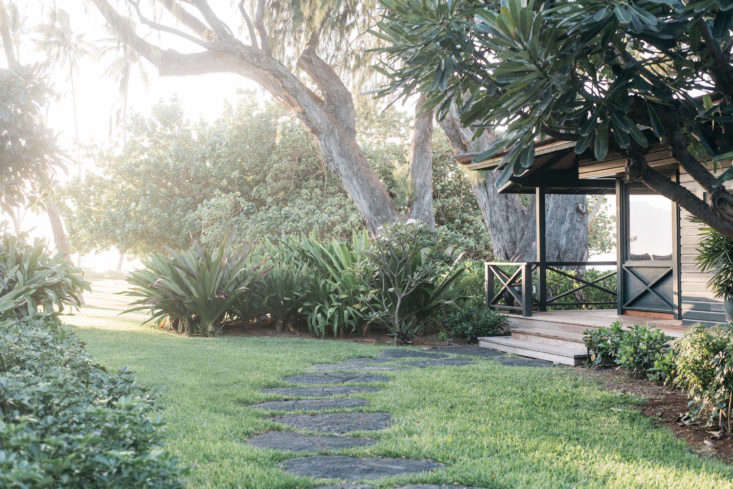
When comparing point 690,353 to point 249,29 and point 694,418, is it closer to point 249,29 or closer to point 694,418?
point 694,418

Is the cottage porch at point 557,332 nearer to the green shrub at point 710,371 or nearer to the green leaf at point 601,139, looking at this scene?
the green shrub at point 710,371

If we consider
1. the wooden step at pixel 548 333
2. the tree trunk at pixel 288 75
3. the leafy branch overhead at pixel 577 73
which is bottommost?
the wooden step at pixel 548 333

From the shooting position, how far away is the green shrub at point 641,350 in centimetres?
664

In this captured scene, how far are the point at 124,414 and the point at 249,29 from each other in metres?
12.8

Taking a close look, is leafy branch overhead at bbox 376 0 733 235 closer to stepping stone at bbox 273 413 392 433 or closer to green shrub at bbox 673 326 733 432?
green shrub at bbox 673 326 733 432

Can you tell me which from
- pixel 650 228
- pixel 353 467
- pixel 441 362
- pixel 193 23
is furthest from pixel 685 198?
pixel 193 23

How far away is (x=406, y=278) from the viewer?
10.0 m

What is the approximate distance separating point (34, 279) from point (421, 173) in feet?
33.7

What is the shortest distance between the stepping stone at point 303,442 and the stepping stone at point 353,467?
0.78 feet

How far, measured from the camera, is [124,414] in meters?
2.20

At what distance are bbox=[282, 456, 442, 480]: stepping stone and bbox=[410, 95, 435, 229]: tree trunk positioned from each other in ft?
38.6

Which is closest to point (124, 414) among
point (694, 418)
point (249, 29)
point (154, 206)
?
point (694, 418)

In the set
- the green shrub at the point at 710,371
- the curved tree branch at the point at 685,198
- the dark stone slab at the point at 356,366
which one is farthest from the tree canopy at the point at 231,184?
the curved tree branch at the point at 685,198

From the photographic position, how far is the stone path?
11.9 ft
